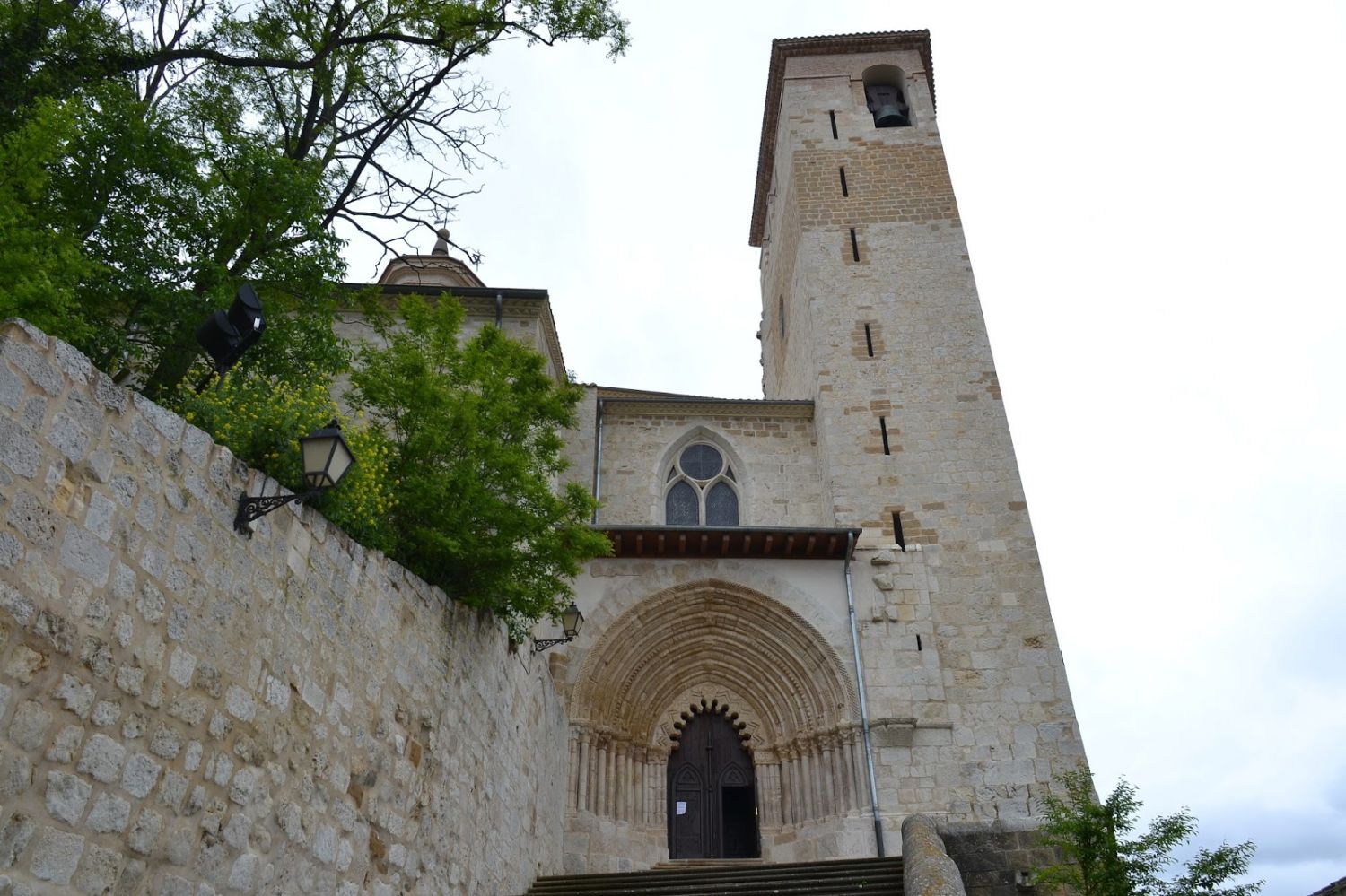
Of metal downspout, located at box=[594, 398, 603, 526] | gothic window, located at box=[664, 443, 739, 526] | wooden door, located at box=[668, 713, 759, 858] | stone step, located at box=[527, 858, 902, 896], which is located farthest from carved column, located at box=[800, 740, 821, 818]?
metal downspout, located at box=[594, 398, 603, 526]

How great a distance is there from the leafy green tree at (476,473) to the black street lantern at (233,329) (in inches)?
85.9

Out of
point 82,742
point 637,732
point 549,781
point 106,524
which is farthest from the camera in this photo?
point 637,732

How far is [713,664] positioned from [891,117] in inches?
500

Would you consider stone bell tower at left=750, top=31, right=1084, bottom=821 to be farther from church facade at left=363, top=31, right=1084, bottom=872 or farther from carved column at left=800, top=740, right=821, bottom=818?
carved column at left=800, top=740, right=821, bottom=818

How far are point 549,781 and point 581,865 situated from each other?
154 centimetres

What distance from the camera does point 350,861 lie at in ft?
17.5

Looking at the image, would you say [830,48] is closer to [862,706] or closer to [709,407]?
[709,407]

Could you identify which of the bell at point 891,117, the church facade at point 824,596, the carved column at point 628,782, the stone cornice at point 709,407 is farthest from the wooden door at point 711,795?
the bell at point 891,117

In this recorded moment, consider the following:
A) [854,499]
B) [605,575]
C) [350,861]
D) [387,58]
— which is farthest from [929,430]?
[350,861]

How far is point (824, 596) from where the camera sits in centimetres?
1348

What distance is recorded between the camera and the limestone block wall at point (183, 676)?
333 cm

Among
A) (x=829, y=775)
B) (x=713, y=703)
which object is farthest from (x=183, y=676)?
(x=713, y=703)

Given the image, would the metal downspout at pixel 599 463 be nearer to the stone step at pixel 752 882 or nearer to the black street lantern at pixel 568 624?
the black street lantern at pixel 568 624

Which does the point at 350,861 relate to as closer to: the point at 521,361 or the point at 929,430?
the point at 521,361
